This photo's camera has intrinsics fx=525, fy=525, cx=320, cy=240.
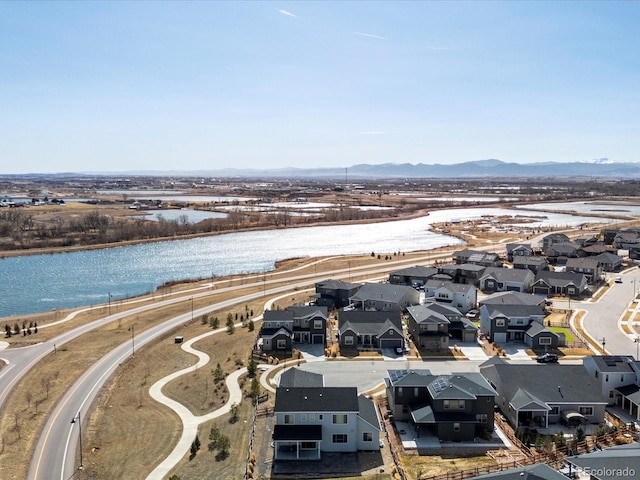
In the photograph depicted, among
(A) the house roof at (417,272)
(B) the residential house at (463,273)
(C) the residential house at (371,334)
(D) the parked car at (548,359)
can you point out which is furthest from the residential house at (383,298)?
(D) the parked car at (548,359)

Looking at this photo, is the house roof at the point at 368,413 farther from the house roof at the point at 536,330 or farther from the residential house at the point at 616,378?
A: the house roof at the point at 536,330

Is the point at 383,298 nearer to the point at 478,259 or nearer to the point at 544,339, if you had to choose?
the point at 544,339

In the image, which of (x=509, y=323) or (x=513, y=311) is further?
(x=513, y=311)

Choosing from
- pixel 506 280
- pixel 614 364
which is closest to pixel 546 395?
pixel 614 364

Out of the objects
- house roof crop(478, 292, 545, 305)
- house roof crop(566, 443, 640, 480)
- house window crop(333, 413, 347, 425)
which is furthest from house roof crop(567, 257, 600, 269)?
house window crop(333, 413, 347, 425)

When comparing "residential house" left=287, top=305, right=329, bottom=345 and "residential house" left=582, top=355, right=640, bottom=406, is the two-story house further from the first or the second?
"residential house" left=582, top=355, right=640, bottom=406
